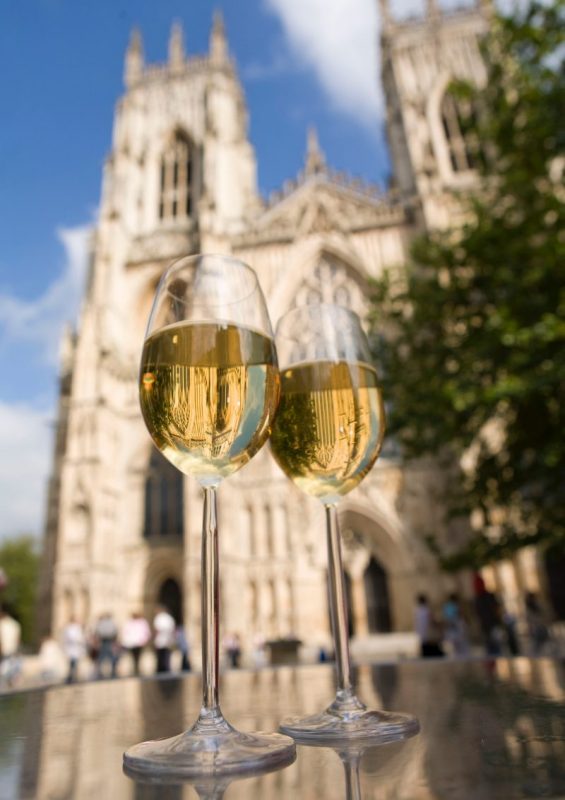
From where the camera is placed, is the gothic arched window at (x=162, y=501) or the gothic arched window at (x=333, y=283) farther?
the gothic arched window at (x=333, y=283)

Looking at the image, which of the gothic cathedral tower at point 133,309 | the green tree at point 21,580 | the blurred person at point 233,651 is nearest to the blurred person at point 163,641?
the blurred person at point 233,651

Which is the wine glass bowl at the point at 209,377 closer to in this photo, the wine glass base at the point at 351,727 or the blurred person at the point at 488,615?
the wine glass base at the point at 351,727

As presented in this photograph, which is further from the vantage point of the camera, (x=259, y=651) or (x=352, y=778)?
(x=259, y=651)

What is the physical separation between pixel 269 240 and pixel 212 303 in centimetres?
1738

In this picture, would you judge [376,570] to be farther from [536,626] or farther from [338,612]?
[338,612]

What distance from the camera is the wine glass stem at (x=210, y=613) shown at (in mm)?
688

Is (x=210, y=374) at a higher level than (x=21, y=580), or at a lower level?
lower

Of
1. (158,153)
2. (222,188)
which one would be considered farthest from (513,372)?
(158,153)

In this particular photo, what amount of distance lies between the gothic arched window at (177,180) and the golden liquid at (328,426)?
771 inches

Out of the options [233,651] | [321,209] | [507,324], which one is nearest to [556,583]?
[233,651]

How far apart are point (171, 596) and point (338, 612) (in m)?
16.2

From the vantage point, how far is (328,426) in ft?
3.54

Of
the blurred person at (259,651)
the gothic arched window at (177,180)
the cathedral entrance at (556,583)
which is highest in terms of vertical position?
the gothic arched window at (177,180)

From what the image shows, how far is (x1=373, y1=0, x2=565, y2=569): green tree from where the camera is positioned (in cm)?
604
